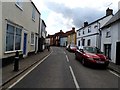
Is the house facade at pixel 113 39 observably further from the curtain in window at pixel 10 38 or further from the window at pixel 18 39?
the curtain in window at pixel 10 38

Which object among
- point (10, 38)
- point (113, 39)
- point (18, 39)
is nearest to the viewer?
point (10, 38)

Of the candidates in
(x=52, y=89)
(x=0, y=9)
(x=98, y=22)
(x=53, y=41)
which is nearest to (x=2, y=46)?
(x=0, y=9)

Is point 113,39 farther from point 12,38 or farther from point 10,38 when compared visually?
point 10,38

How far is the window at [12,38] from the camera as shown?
13.0m

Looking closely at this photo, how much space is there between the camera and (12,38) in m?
14.1

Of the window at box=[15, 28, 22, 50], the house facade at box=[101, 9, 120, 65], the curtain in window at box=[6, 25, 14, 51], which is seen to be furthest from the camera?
the house facade at box=[101, 9, 120, 65]

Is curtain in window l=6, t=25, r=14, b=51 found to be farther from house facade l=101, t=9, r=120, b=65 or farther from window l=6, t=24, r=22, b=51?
house facade l=101, t=9, r=120, b=65

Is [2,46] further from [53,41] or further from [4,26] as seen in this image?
[53,41]

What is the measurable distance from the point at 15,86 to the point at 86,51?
9.76 meters

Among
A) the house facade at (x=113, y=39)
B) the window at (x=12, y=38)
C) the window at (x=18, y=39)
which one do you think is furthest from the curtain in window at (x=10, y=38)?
the house facade at (x=113, y=39)

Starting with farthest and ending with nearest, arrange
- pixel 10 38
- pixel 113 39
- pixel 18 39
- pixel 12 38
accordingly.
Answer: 1. pixel 113 39
2. pixel 18 39
3. pixel 12 38
4. pixel 10 38

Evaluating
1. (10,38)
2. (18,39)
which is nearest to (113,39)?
(18,39)

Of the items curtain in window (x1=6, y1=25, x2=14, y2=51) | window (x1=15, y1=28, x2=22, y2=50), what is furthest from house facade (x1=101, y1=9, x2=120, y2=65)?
curtain in window (x1=6, y1=25, x2=14, y2=51)

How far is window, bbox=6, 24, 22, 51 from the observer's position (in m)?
13.0
